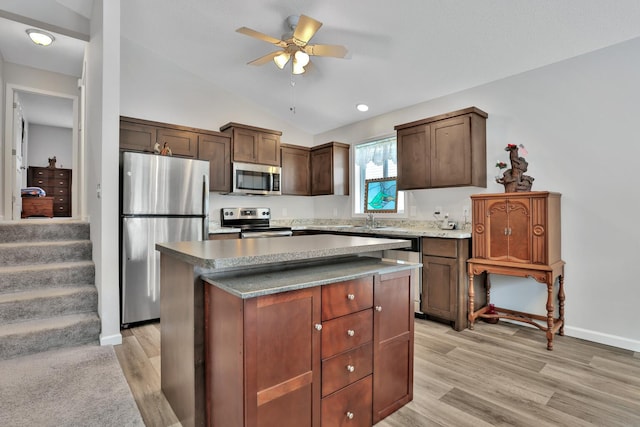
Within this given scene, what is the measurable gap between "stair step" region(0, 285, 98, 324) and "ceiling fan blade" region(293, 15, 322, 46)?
9.64 ft

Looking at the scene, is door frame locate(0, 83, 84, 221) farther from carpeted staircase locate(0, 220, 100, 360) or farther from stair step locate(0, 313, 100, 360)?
stair step locate(0, 313, 100, 360)

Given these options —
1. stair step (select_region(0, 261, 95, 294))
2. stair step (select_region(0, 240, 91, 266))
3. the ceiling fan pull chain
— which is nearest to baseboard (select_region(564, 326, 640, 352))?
the ceiling fan pull chain

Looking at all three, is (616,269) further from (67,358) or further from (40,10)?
(40,10)

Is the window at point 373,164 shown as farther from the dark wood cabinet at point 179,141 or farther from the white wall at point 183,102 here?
the dark wood cabinet at point 179,141

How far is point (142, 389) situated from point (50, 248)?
79.2 inches

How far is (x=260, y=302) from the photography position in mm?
1292

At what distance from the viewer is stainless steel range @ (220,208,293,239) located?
441cm

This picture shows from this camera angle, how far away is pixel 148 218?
3.32 m

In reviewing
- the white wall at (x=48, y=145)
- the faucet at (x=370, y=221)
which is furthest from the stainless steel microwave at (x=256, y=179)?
the white wall at (x=48, y=145)

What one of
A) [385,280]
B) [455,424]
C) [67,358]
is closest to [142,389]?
[67,358]

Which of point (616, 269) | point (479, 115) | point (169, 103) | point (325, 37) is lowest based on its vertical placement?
point (616, 269)

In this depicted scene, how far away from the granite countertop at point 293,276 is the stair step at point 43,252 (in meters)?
2.63

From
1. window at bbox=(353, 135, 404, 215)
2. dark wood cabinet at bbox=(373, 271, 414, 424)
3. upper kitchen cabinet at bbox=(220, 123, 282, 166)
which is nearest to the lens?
dark wood cabinet at bbox=(373, 271, 414, 424)

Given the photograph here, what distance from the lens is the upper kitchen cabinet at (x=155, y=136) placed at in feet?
12.3
